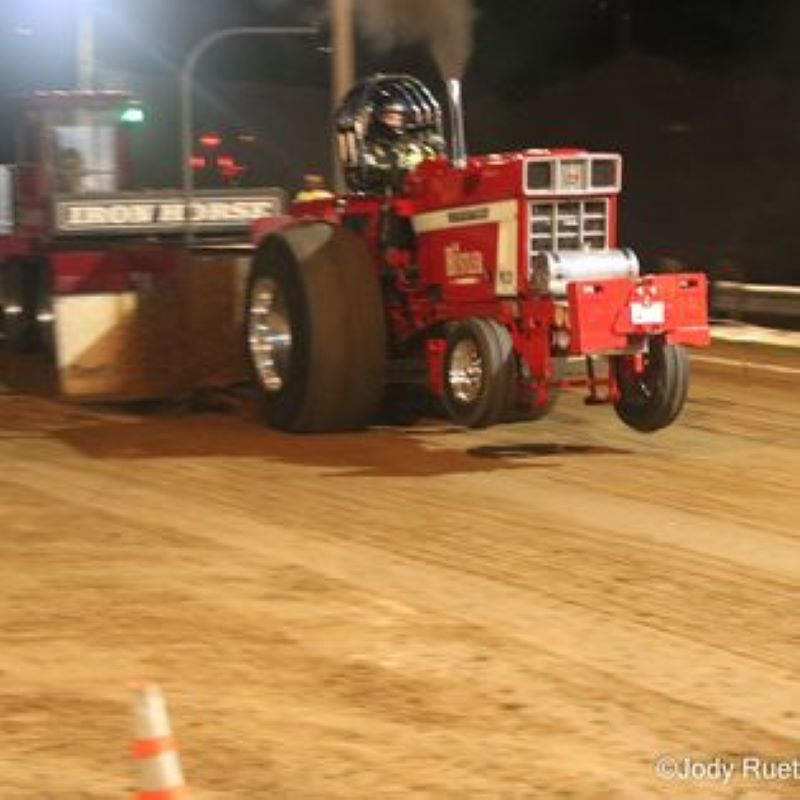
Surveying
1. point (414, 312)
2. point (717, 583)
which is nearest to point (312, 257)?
point (414, 312)

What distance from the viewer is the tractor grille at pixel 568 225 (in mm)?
11602

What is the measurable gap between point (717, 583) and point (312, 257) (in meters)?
5.11

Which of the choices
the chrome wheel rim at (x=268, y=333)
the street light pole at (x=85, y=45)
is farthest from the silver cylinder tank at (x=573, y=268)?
→ the street light pole at (x=85, y=45)

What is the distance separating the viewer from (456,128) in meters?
12.2

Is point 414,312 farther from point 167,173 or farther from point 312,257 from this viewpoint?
point 167,173

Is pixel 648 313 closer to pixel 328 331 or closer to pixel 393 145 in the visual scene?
pixel 328 331

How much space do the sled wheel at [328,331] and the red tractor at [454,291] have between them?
11 millimetres

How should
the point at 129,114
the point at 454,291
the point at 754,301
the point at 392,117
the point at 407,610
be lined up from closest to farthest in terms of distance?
the point at 407,610 < the point at 454,291 < the point at 392,117 < the point at 754,301 < the point at 129,114

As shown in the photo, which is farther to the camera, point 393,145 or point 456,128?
point 393,145

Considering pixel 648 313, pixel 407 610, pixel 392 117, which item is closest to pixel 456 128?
pixel 392 117

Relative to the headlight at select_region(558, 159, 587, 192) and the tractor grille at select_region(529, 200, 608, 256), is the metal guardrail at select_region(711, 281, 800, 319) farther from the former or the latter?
the headlight at select_region(558, 159, 587, 192)

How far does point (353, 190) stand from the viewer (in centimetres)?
1345

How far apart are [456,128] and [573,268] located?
154 centimetres

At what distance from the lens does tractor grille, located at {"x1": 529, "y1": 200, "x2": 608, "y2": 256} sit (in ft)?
38.1
